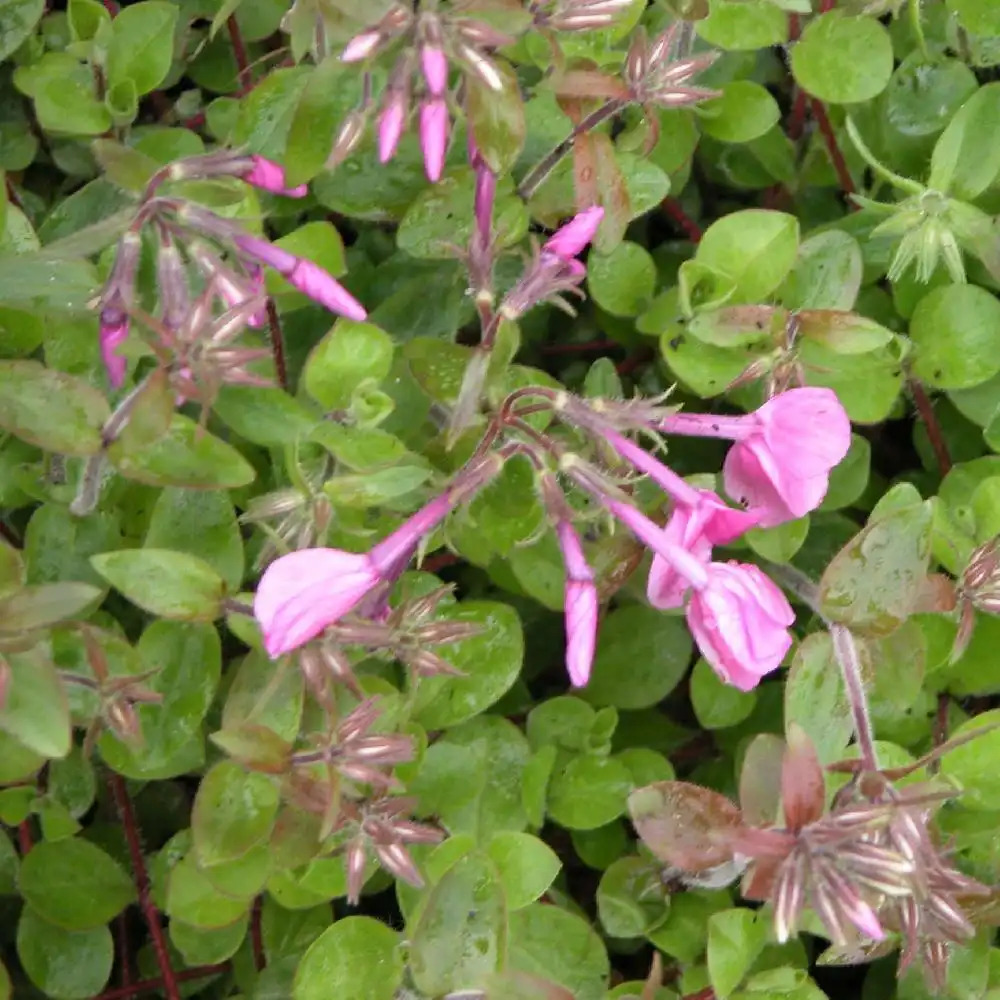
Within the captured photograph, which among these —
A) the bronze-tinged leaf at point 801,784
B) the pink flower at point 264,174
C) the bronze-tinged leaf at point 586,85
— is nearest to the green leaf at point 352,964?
the bronze-tinged leaf at point 801,784

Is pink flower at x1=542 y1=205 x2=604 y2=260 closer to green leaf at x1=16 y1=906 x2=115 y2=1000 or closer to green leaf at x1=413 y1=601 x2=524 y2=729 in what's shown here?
green leaf at x1=413 y1=601 x2=524 y2=729

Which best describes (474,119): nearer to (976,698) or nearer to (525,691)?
(525,691)

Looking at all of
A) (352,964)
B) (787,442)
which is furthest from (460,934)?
(787,442)

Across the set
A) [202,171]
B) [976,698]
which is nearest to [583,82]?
[202,171]

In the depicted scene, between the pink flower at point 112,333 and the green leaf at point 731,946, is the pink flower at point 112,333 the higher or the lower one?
the higher one

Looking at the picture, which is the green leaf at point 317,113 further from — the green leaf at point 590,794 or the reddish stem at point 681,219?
the green leaf at point 590,794

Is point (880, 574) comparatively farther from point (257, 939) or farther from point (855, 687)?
point (257, 939)
